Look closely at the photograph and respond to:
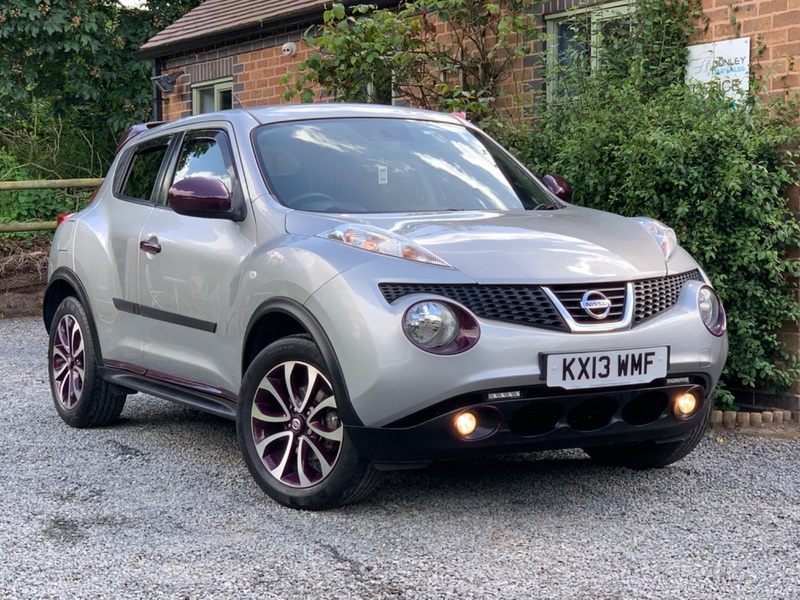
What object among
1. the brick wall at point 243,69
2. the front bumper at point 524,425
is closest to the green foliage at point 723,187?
the front bumper at point 524,425

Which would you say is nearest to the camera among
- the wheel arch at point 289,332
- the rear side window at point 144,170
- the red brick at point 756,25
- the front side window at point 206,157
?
the wheel arch at point 289,332

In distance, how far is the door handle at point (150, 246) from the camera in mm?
5707

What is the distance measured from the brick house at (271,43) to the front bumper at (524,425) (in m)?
3.30

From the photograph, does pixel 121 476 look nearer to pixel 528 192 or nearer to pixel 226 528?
pixel 226 528

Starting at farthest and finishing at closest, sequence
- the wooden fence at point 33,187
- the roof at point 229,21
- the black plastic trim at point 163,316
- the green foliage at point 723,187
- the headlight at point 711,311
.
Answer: the wooden fence at point 33,187, the roof at point 229,21, the green foliage at point 723,187, the black plastic trim at point 163,316, the headlight at point 711,311

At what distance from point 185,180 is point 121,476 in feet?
4.73

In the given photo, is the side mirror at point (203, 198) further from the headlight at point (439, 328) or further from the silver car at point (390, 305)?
the headlight at point (439, 328)

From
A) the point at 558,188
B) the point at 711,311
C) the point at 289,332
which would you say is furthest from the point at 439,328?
the point at 558,188

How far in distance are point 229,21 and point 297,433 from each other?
34.9 feet

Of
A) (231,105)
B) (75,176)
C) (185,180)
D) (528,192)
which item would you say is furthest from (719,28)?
(75,176)

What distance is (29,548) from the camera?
4230 mm

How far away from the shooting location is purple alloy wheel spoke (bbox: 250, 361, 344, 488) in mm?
4613

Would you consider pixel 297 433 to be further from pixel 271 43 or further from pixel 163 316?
pixel 271 43

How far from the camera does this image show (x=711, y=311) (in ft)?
15.9
